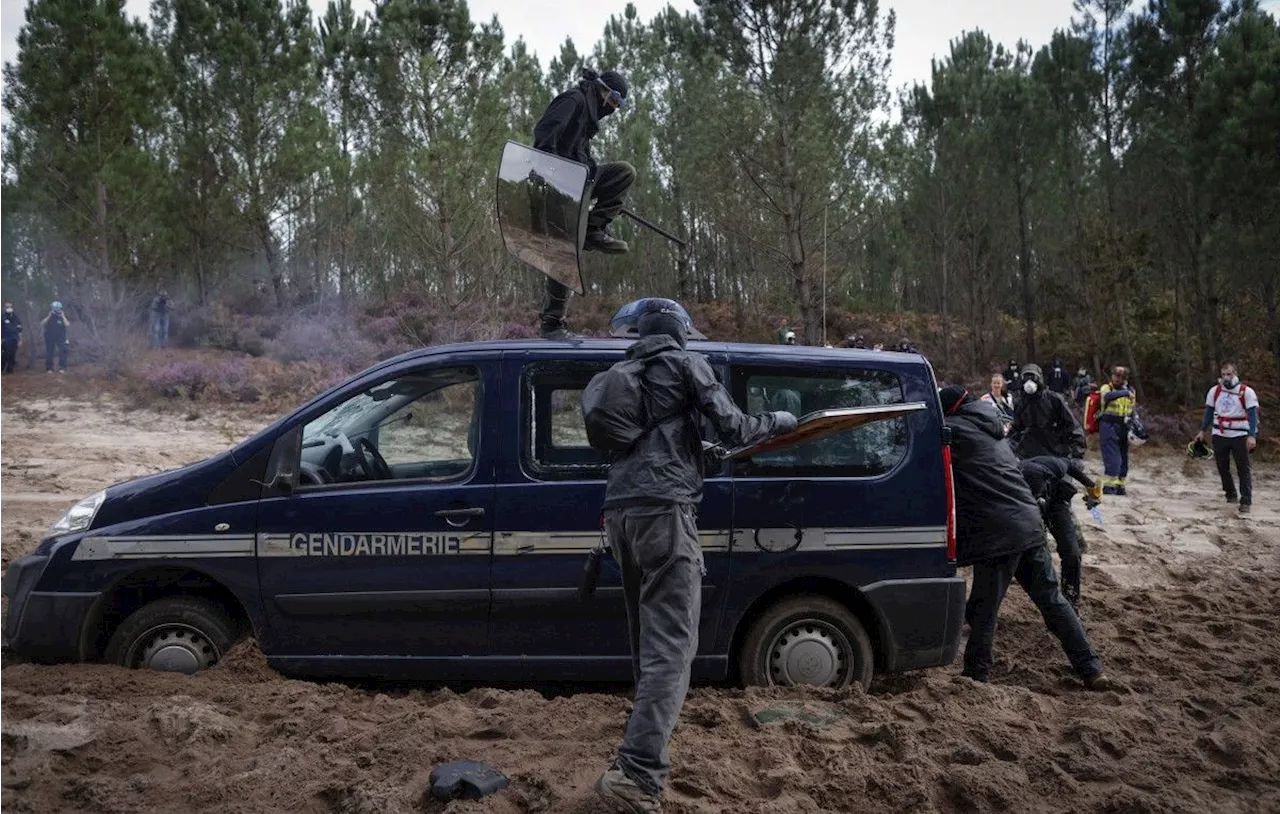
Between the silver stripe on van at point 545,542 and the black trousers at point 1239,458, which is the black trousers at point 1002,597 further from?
the black trousers at point 1239,458

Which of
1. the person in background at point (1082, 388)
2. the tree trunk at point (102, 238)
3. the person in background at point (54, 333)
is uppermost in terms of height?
the tree trunk at point (102, 238)

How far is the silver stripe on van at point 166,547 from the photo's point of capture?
184 inches

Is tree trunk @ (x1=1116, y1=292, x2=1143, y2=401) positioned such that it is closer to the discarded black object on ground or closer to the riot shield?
the riot shield

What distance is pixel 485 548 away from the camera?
4.71 metres

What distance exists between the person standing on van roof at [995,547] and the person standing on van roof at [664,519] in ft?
6.97

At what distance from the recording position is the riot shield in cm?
612

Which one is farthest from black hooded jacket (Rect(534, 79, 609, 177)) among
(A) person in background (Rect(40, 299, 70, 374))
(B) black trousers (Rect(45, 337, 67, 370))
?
(B) black trousers (Rect(45, 337, 67, 370))

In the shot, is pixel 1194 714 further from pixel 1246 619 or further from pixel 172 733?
pixel 172 733

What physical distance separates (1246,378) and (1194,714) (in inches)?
944

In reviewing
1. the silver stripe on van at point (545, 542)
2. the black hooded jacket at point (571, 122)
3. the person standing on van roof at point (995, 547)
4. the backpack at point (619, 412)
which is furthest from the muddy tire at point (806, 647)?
the black hooded jacket at point (571, 122)

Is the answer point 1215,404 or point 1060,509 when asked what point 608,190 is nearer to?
point 1060,509

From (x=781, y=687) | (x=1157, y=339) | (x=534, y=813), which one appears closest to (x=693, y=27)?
(x=1157, y=339)

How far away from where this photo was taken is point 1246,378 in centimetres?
2477

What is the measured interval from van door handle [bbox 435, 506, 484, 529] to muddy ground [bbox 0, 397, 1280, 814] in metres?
0.79
